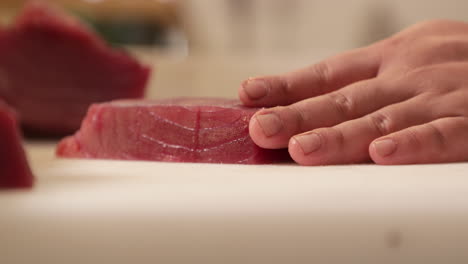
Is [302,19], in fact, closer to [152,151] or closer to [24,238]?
[152,151]

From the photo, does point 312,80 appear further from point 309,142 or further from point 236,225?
point 236,225

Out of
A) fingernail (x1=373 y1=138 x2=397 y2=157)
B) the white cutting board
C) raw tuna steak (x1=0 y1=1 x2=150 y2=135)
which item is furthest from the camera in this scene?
raw tuna steak (x1=0 y1=1 x2=150 y2=135)

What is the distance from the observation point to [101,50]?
5.88 feet

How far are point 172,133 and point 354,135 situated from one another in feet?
1.02

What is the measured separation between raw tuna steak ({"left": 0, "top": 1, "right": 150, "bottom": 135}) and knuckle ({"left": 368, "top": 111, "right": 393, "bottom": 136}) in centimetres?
100

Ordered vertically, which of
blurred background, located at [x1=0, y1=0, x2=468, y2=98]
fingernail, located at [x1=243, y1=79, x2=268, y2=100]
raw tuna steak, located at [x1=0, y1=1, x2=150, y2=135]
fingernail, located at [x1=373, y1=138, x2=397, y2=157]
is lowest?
blurred background, located at [x1=0, y1=0, x2=468, y2=98]

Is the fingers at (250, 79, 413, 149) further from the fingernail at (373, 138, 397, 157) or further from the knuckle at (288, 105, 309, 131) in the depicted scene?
the fingernail at (373, 138, 397, 157)

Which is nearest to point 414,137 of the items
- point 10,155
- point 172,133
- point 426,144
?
point 426,144

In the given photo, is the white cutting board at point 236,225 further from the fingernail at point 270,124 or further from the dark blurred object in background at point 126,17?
the dark blurred object in background at point 126,17

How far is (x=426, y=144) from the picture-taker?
35.0 inches

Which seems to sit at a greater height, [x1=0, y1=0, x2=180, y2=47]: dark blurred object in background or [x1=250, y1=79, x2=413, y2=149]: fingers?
[x1=250, y1=79, x2=413, y2=149]: fingers

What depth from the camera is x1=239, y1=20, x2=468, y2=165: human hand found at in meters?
0.88

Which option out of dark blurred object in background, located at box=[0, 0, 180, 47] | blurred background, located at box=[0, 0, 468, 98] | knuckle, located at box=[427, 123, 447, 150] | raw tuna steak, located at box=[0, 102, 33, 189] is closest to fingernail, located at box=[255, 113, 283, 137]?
knuckle, located at box=[427, 123, 447, 150]

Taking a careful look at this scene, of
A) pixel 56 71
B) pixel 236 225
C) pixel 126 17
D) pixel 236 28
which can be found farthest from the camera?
pixel 236 28
